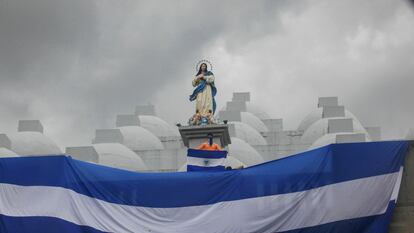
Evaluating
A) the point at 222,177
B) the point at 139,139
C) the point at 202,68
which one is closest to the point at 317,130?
the point at 139,139

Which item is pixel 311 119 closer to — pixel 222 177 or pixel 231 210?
pixel 222 177

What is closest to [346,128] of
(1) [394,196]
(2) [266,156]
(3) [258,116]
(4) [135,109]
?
(2) [266,156]

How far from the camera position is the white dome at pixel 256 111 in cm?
4375

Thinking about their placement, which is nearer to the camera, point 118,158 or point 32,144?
point 118,158

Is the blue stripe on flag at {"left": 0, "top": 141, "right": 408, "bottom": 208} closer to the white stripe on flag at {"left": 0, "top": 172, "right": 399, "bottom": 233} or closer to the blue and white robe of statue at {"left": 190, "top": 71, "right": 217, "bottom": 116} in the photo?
the white stripe on flag at {"left": 0, "top": 172, "right": 399, "bottom": 233}

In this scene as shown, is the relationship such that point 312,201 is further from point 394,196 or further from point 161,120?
point 161,120

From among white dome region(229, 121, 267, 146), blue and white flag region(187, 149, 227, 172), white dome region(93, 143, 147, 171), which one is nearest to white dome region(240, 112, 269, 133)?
white dome region(229, 121, 267, 146)

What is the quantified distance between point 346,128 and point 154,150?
9742 mm

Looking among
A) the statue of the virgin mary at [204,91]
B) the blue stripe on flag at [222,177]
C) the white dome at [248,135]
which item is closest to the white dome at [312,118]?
the white dome at [248,135]

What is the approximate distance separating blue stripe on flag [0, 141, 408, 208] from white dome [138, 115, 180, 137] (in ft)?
92.9

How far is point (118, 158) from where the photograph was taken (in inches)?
1125

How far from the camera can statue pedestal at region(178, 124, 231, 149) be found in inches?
786

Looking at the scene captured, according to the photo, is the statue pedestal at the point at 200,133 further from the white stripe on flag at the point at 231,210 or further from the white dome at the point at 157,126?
the white dome at the point at 157,126

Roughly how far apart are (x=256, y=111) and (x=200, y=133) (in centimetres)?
2410
